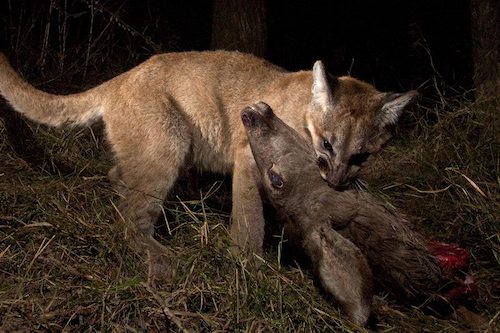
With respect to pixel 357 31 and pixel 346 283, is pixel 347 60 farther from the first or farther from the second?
pixel 346 283

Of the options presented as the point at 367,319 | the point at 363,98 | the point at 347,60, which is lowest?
the point at 347,60

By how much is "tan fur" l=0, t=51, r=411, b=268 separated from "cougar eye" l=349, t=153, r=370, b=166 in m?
0.05

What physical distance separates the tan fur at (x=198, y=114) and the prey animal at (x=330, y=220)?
13.5 inches

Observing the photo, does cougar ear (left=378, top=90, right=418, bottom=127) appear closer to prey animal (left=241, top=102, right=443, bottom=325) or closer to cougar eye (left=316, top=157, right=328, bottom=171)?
cougar eye (left=316, top=157, right=328, bottom=171)

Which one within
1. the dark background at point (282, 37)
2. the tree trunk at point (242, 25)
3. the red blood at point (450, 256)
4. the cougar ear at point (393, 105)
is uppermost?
the cougar ear at point (393, 105)

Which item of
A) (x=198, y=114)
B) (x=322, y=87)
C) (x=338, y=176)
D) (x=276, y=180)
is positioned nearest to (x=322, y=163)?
(x=338, y=176)

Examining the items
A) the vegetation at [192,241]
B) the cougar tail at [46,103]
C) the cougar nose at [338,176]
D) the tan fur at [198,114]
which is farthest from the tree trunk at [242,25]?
the cougar nose at [338,176]

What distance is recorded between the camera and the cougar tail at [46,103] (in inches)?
188

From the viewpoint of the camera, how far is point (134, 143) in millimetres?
4738

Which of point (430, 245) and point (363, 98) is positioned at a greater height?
point (363, 98)

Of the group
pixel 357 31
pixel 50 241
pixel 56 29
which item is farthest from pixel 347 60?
pixel 50 241

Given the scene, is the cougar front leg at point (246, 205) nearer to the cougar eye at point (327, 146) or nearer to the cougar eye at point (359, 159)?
the cougar eye at point (327, 146)

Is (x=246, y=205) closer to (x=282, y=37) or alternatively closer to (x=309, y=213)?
(x=309, y=213)

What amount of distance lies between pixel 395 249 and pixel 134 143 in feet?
6.50
